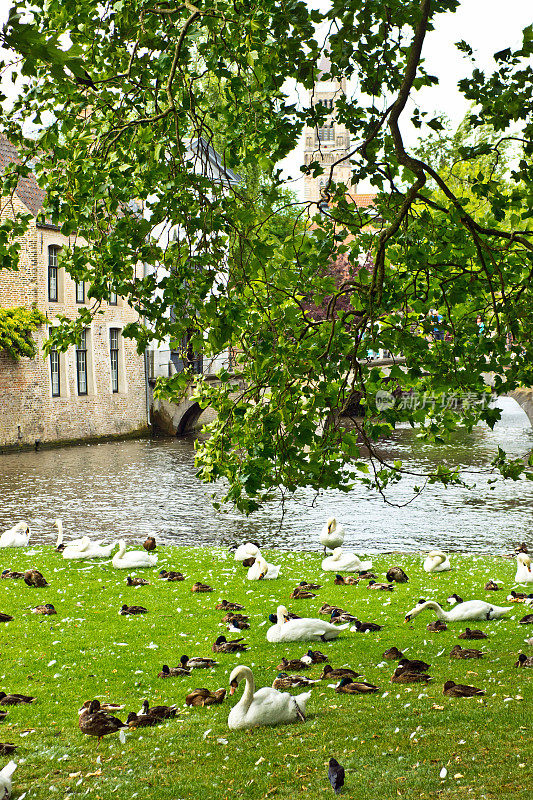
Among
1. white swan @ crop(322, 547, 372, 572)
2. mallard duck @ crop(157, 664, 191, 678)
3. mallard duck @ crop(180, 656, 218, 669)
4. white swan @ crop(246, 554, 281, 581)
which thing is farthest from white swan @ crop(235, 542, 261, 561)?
mallard duck @ crop(157, 664, 191, 678)

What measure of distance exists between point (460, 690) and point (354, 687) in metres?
0.97

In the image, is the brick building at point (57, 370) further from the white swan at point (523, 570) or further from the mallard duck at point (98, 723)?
the mallard duck at point (98, 723)

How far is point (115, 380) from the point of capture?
141 feet

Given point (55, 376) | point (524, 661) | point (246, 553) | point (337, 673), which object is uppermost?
point (55, 376)

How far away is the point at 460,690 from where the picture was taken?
6766 millimetres

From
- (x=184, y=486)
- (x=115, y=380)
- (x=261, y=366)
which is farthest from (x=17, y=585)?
(x=115, y=380)

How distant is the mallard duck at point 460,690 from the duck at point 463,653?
1.38m

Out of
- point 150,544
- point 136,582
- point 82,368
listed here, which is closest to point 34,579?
point 136,582

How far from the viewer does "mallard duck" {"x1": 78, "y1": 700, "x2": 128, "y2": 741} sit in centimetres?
645

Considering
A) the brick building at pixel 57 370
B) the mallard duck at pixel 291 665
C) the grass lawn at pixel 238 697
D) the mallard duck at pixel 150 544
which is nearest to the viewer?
the grass lawn at pixel 238 697

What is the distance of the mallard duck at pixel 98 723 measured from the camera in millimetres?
6449

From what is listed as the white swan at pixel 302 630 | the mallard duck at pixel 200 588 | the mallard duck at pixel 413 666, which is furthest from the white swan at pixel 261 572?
the mallard duck at pixel 413 666

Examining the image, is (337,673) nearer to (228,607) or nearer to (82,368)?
(228,607)

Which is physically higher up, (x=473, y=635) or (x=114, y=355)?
(x=114, y=355)
